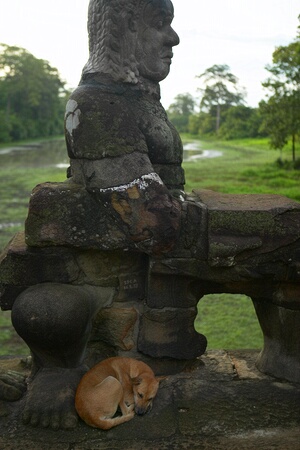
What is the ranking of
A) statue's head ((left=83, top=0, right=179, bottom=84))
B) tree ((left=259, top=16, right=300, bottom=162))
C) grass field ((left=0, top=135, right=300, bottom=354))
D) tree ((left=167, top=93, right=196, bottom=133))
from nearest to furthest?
statue's head ((left=83, top=0, right=179, bottom=84))
grass field ((left=0, top=135, right=300, bottom=354))
tree ((left=259, top=16, right=300, bottom=162))
tree ((left=167, top=93, right=196, bottom=133))

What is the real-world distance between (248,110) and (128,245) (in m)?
34.6

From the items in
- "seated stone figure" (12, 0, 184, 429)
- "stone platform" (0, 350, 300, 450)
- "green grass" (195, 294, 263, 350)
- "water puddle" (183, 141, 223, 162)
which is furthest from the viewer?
"water puddle" (183, 141, 223, 162)

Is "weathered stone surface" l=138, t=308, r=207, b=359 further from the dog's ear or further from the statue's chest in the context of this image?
the statue's chest

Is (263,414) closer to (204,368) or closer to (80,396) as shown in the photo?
(204,368)

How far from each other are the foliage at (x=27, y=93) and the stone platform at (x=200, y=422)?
35.8 metres

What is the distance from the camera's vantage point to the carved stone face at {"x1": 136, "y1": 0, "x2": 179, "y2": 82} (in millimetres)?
2523

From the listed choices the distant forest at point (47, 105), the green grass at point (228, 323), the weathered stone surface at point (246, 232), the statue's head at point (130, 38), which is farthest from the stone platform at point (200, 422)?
the distant forest at point (47, 105)

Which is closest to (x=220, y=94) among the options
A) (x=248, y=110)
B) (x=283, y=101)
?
(x=248, y=110)

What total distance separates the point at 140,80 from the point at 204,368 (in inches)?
57.0

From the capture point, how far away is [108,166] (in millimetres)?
2336

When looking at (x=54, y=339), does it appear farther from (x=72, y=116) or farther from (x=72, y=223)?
(x=72, y=116)

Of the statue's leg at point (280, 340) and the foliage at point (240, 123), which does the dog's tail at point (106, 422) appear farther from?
the foliage at point (240, 123)

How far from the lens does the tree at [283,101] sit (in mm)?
13789

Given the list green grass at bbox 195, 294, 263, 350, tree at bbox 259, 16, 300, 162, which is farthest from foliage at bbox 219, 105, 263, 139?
green grass at bbox 195, 294, 263, 350
